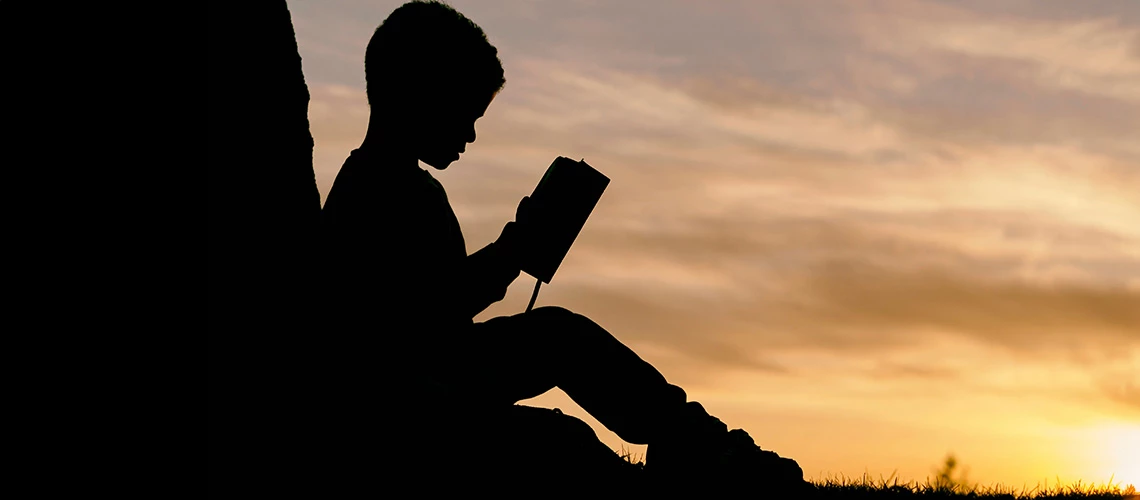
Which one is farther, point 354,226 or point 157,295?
point 354,226

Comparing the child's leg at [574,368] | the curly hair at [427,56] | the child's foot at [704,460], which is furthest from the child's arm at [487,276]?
the child's foot at [704,460]

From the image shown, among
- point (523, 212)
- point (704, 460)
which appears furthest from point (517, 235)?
point (704, 460)

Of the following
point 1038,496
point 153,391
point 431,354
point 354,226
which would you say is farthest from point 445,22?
point 1038,496

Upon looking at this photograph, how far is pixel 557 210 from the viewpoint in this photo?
4699 millimetres

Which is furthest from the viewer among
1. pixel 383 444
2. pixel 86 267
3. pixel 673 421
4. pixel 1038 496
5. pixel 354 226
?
pixel 1038 496

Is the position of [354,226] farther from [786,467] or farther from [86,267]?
[786,467]

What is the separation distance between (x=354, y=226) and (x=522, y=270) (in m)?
0.72

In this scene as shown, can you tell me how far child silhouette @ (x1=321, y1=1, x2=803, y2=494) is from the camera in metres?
4.53

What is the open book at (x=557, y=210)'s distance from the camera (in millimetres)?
4695

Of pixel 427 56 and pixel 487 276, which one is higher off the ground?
pixel 427 56

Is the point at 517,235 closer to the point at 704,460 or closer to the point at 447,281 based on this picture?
the point at 447,281

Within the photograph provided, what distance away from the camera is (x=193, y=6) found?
3.51 metres

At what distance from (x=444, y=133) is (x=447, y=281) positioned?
0.69 meters

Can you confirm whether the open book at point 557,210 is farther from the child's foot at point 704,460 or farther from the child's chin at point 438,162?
the child's foot at point 704,460
